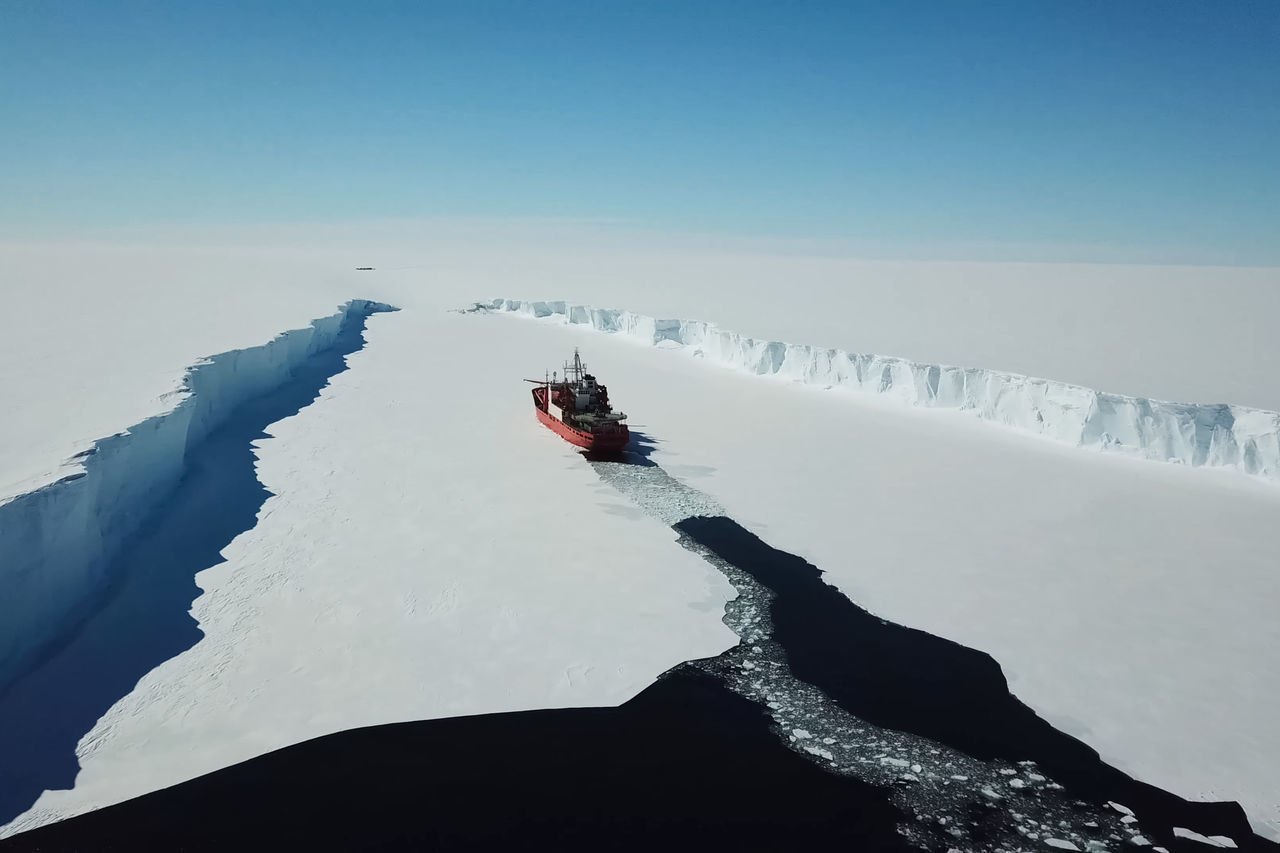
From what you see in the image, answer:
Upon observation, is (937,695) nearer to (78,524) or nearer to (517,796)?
(517,796)

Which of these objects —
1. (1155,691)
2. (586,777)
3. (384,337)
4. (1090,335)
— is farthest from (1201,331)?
(384,337)

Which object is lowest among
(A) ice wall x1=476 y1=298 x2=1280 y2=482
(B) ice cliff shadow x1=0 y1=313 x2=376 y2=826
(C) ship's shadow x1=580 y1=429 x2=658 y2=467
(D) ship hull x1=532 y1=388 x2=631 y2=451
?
(B) ice cliff shadow x1=0 y1=313 x2=376 y2=826

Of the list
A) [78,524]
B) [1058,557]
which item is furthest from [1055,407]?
[78,524]

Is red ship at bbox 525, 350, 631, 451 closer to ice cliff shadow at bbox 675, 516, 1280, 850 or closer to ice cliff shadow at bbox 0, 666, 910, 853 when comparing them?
ice cliff shadow at bbox 675, 516, 1280, 850

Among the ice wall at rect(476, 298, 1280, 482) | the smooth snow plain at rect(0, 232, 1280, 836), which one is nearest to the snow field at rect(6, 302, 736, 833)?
the smooth snow plain at rect(0, 232, 1280, 836)

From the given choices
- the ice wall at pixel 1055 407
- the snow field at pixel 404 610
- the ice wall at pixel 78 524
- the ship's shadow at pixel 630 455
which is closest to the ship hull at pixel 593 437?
the ship's shadow at pixel 630 455

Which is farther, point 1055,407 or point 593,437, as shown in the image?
point 1055,407
